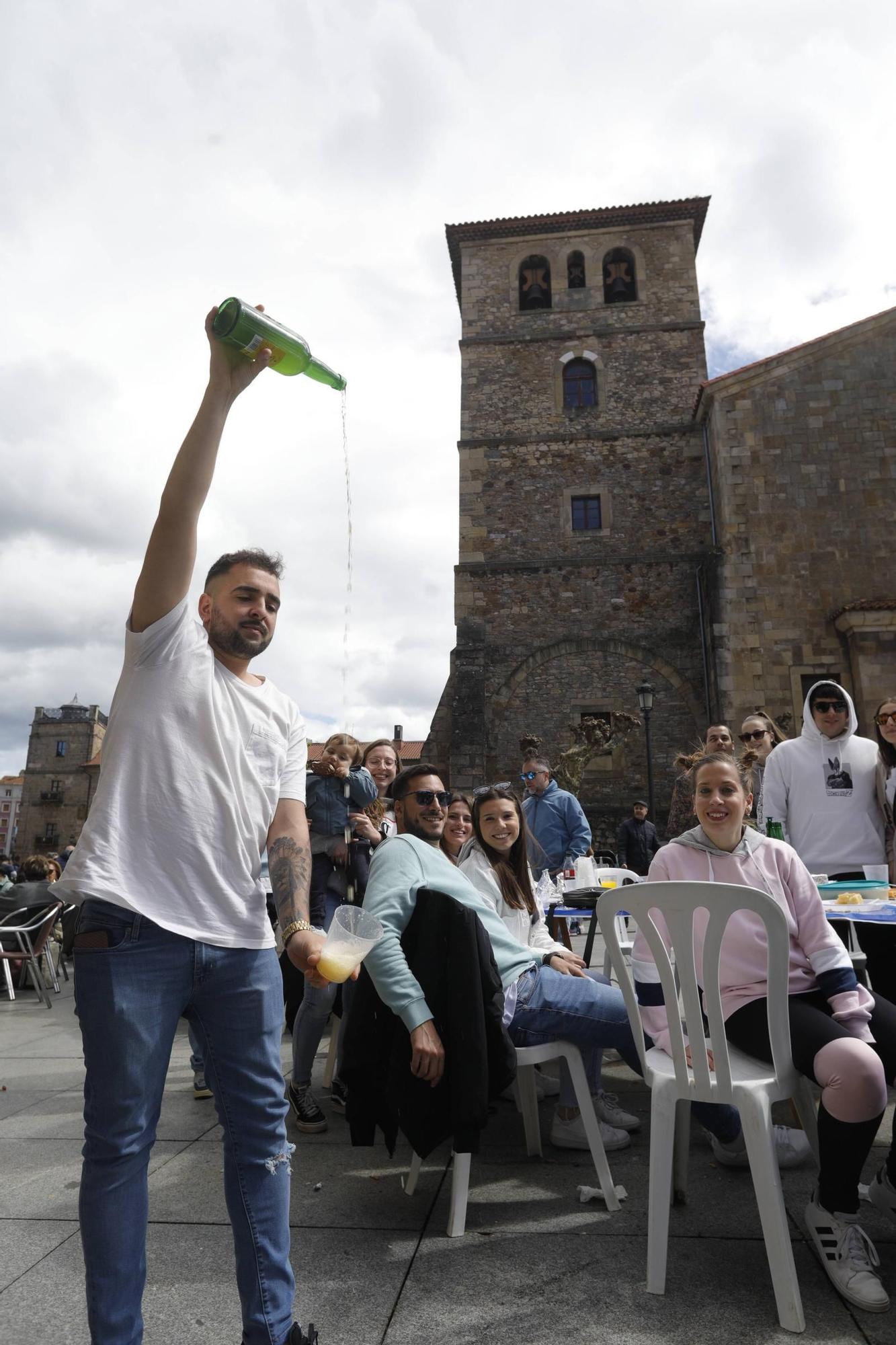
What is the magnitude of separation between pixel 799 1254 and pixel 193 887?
198 cm

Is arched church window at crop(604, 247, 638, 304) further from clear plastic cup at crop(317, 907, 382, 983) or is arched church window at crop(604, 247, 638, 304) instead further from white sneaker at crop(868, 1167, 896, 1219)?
clear plastic cup at crop(317, 907, 382, 983)

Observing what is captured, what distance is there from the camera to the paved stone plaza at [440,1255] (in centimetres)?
193

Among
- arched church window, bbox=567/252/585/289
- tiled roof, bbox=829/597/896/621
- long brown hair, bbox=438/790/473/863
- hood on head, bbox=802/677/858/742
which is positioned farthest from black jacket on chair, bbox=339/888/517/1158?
arched church window, bbox=567/252/585/289

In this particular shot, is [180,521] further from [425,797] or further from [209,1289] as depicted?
[209,1289]

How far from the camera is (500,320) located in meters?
20.4

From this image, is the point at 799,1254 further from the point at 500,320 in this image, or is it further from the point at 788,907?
the point at 500,320

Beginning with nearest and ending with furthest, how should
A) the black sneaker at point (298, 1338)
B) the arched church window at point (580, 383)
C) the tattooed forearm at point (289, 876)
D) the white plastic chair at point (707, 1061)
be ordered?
the black sneaker at point (298, 1338), the tattooed forearm at point (289, 876), the white plastic chair at point (707, 1061), the arched church window at point (580, 383)

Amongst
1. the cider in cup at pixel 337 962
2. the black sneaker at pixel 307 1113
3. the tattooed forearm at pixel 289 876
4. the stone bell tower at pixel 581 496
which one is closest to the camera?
the cider in cup at pixel 337 962

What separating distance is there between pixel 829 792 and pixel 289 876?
131 inches

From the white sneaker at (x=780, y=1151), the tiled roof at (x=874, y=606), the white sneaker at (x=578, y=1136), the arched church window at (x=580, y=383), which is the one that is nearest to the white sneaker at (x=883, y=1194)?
the white sneaker at (x=780, y=1151)

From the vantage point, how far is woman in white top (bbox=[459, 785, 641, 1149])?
3.25 m

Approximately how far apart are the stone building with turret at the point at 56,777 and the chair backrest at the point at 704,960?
157ft

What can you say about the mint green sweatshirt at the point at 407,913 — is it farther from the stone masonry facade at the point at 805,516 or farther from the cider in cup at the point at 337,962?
the stone masonry facade at the point at 805,516

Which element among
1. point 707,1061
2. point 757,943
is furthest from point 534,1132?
point 757,943
